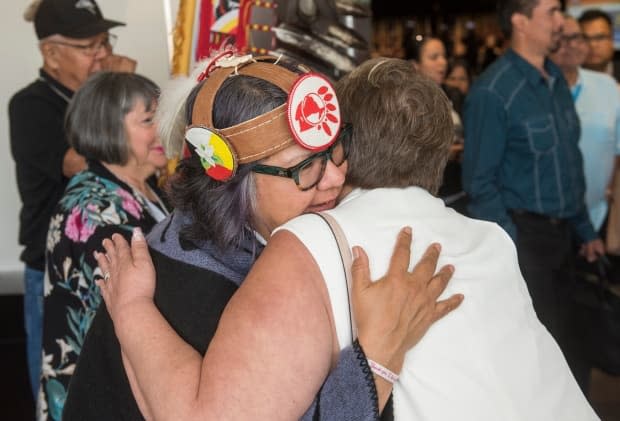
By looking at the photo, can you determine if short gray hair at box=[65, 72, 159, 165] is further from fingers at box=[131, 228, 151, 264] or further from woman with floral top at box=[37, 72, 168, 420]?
fingers at box=[131, 228, 151, 264]

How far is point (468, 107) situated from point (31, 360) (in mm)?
2006

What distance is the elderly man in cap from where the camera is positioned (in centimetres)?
270

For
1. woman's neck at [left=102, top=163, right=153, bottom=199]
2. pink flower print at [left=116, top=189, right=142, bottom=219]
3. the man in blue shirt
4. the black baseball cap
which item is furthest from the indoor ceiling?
pink flower print at [left=116, top=189, right=142, bottom=219]

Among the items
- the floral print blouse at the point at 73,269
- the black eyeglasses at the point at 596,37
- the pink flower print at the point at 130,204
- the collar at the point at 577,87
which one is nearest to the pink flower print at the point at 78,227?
the floral print blouse at the point at 73,269

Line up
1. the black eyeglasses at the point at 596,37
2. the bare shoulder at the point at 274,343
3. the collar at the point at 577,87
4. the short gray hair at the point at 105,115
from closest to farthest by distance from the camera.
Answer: the bare shoulder at the point at 274,343
the short gray hair at the point at 105,115
the collar at the point at 577,87
the black eyeglasses at the point at 596,37

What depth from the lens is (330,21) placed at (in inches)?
114

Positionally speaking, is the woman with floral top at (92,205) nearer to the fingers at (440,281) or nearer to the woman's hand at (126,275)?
the woman's hand at (126,275)

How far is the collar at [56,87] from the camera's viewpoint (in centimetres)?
280

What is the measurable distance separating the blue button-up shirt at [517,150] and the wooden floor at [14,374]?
1218mm

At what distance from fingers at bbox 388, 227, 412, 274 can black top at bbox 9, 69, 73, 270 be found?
72.9 inches

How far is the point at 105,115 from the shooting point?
7.13 ft

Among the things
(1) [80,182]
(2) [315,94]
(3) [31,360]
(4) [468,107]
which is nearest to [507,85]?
(4) [468,107]

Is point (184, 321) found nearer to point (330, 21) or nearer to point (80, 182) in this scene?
point (80, 182)

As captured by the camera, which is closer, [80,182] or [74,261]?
[74,261]
